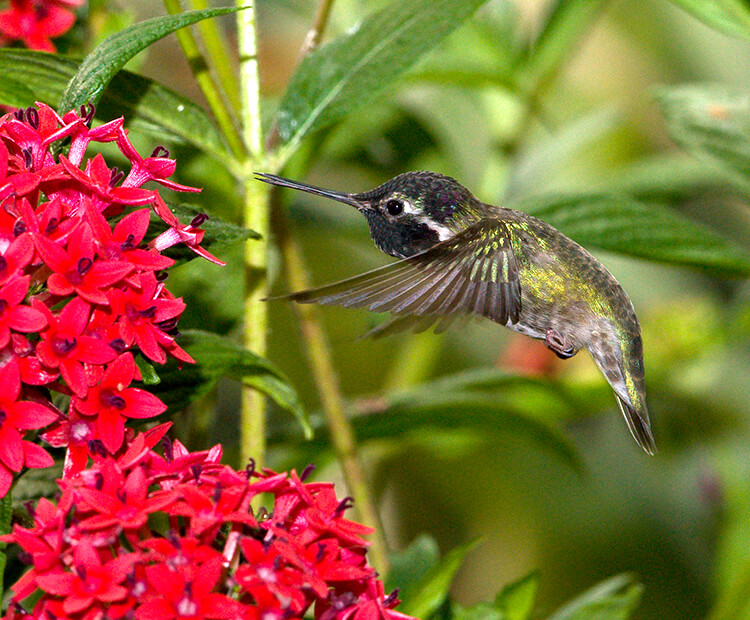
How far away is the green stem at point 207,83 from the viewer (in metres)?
0.91

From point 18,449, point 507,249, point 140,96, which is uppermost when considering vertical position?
point 140,96

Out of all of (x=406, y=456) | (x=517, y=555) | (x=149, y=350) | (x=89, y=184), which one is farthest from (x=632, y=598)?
(x=517, y=555)

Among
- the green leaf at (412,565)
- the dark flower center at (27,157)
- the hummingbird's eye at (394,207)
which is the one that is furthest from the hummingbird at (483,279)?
the green leaf at (412,565)

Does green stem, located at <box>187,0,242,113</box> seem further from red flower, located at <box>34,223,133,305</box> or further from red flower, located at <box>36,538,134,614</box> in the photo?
red flower, located at <box>36,538,134,614</box>

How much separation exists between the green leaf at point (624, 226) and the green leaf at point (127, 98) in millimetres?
438

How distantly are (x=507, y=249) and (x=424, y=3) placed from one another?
11.4 inches

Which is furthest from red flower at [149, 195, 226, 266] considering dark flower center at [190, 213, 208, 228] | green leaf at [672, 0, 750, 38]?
green leaf at [672, 0, 750, 38]

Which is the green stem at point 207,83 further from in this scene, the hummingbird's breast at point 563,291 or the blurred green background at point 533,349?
the hummingbird's breast at point 563,291

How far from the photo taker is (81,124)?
737mm

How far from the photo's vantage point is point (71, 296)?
74 centimetres

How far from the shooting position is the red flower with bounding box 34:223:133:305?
0.66 meters

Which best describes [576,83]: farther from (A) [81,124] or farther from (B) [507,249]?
(A) [81,124]

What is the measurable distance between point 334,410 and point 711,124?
684mm

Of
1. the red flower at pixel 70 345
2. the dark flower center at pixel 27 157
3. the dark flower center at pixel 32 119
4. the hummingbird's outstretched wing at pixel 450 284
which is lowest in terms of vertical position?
the red flower at pixel 70 345
